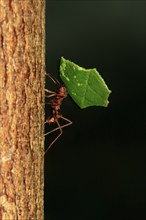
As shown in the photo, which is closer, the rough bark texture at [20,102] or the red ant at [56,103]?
the rough bark texture at [20,102]

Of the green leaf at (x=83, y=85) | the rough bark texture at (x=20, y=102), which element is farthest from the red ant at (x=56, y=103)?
the rough bark texture at (x=20, y=102)

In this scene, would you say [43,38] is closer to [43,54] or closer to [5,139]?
[43,54]

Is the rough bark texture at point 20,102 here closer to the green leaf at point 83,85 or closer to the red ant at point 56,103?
the green leaf at point 83,85

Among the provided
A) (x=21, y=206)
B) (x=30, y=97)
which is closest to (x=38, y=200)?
(x=21, y=206)

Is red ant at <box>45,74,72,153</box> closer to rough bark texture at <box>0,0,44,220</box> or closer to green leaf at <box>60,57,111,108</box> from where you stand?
green leaf at <box>60,57,111,108</box>

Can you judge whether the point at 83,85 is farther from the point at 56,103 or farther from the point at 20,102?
the point at 56,103

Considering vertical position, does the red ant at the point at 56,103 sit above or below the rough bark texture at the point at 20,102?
A: below
